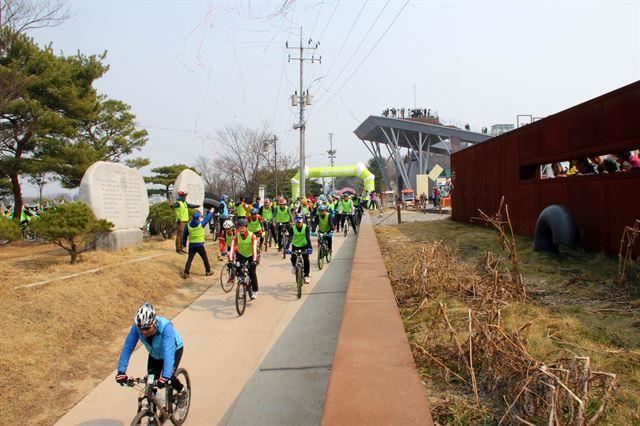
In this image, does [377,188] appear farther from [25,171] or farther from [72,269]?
[72,269]

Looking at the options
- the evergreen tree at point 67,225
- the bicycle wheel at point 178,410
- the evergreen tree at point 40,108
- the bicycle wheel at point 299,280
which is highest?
the evergreen tree at point 40,108

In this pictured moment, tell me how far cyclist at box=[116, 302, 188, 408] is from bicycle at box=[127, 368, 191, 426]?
6 centimetres

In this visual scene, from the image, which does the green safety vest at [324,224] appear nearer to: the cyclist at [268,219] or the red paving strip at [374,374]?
the cyclist at [268,219]

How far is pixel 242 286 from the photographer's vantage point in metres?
9.18

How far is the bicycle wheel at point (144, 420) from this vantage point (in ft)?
13.5

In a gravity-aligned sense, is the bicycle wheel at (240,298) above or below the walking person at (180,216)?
below

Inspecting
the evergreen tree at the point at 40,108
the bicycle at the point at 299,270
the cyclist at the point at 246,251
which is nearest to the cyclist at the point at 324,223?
the bicycle at the point at 299,270

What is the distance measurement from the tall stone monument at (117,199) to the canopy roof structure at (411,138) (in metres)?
47.3

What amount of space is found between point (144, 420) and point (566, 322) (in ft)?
14.3

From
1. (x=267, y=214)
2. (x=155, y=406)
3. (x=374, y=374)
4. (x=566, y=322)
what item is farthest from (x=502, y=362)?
(x=267, y=214)

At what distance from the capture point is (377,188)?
10400 centimetres

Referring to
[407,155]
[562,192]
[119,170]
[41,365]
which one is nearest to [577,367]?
[41,365]

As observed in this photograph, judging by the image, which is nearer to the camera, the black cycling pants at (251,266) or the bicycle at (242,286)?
the bicycle at (242,286)

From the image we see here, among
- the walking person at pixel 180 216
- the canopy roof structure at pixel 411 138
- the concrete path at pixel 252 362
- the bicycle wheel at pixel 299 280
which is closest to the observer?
the concrete path at pixel 252 362
